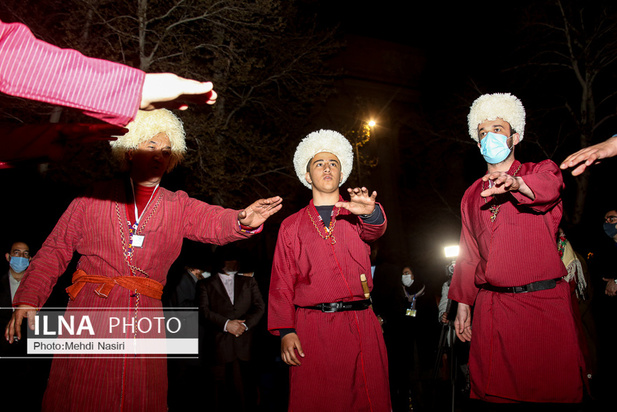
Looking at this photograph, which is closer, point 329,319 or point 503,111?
point 329,319

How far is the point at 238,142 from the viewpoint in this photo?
1056cm

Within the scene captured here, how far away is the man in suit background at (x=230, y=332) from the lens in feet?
20.9

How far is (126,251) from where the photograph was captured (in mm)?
2902

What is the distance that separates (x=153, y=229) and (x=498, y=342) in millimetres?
2809

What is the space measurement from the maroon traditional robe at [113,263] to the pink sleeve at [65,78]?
1594 millimetres

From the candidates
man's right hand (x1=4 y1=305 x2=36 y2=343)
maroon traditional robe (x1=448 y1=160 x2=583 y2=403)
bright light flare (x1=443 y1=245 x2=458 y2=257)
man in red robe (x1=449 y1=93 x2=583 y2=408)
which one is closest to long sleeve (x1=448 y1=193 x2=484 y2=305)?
Answer: man in red robe (x1=449 y1=93 x2=583 y2=408)

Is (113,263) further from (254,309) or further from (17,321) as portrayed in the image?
(254,309)

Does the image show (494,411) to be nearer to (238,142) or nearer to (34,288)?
(34,288)

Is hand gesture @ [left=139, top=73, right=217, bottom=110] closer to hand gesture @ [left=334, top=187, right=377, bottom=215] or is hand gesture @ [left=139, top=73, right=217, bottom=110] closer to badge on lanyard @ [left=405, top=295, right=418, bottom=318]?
hand gesture @ [left=334, top=187, right=377, bottom=215]

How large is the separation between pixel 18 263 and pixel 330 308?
5.79 meters

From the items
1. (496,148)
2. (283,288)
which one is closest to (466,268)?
(496,148)

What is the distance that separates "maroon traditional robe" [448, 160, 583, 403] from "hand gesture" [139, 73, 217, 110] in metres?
2.17

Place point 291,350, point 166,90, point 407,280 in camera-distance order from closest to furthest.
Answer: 1. point 166,90
2. point 291,350
3. point 407,280

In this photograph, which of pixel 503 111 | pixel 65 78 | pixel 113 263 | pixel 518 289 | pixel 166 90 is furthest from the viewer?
pixel 503 111
